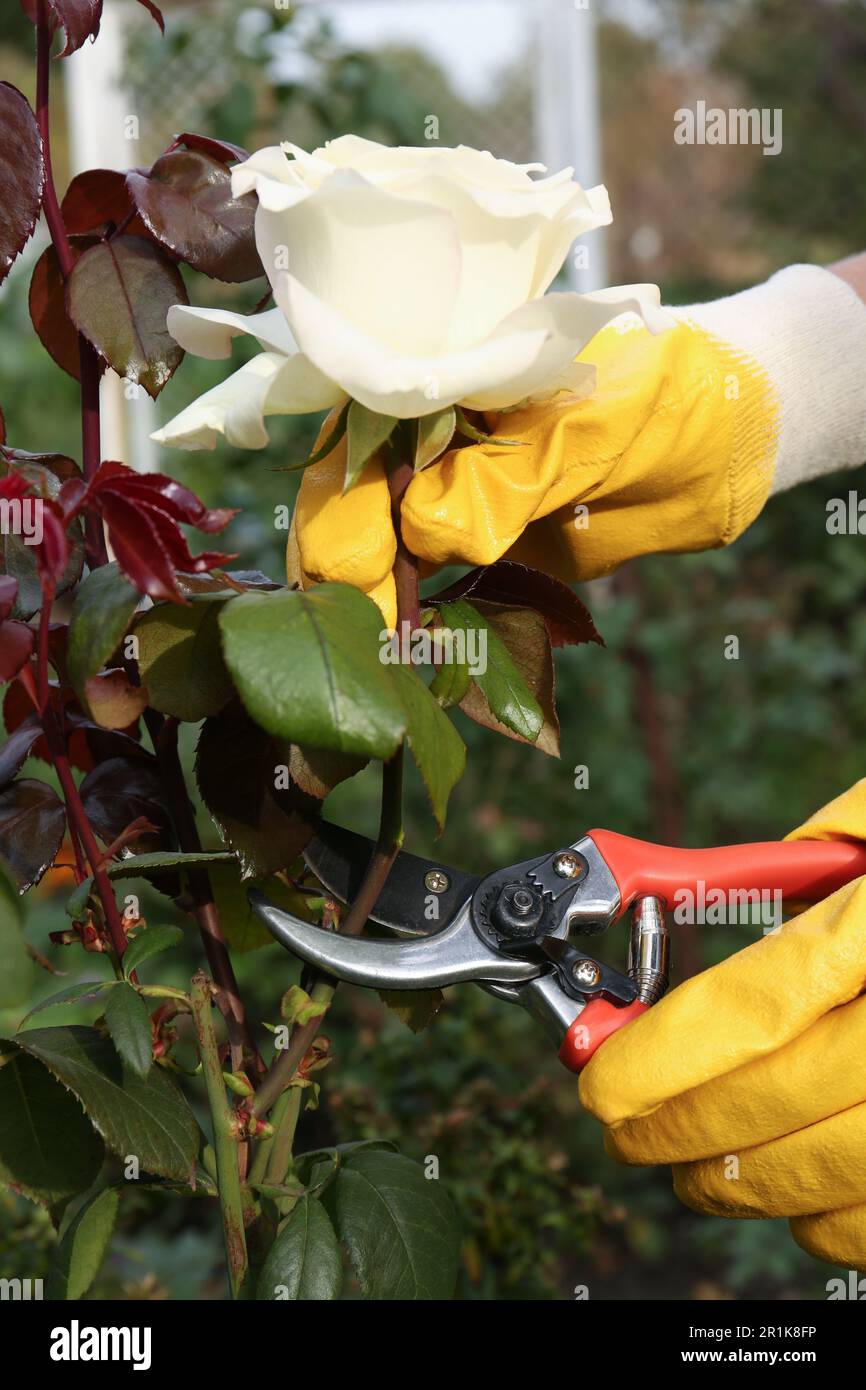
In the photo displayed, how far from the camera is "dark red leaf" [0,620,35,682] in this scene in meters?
0.69

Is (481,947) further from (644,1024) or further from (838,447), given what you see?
(838,447)

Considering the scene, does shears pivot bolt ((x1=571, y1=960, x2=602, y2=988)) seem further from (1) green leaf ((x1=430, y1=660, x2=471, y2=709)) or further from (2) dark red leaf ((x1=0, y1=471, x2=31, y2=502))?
(2) dark red leaf ((x1=0, y1=471, x2=31, y2=502))

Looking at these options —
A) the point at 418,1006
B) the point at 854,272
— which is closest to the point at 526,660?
the point at 418,1006

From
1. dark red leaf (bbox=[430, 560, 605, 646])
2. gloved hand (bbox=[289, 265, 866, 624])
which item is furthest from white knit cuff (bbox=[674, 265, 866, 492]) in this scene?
dark red leaf (bbox=[430, 560, 605, 646])

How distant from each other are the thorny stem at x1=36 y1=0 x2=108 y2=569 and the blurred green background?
0.24m

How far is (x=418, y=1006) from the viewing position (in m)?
0.90

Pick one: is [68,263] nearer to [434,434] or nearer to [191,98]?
[434,434]

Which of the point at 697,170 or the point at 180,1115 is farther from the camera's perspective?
the point at 697,170

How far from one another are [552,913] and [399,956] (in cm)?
11

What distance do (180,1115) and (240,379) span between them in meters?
0.42

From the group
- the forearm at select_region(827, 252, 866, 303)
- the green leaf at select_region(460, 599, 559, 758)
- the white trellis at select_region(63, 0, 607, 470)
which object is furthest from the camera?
the white trellis at select_region(63, 0, 607, 470)

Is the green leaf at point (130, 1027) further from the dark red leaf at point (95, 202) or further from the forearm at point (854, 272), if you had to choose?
the forearm at point (854, 272)

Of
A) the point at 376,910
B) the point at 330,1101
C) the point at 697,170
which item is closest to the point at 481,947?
the point at 376,910

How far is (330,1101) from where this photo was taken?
1262mm
